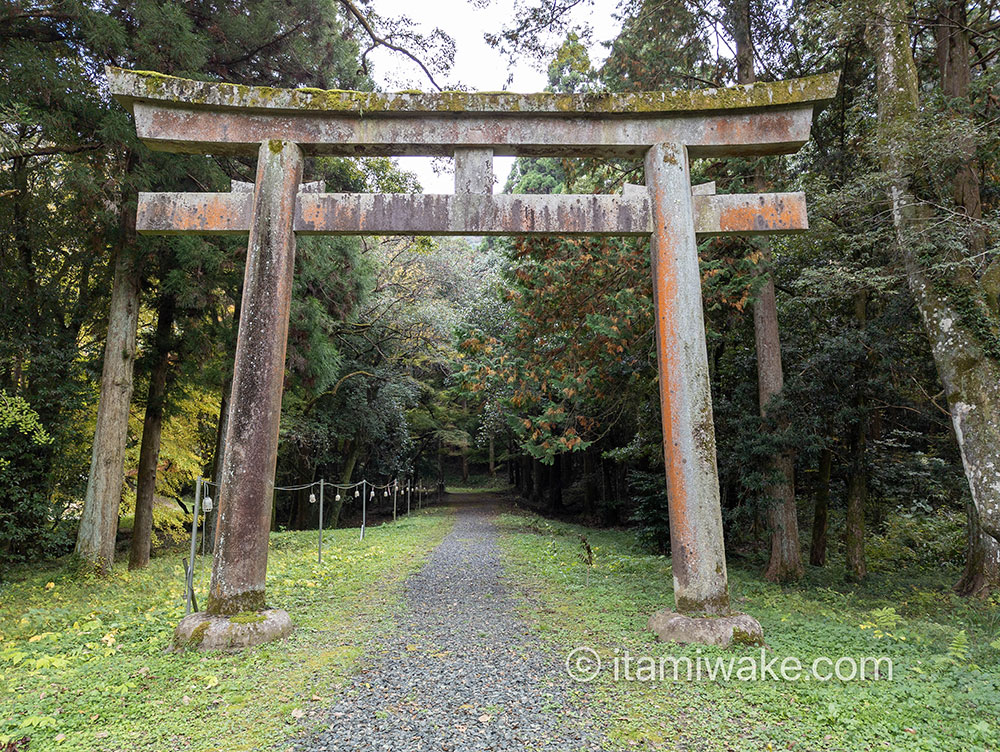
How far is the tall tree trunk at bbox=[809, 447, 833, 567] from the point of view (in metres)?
9.16

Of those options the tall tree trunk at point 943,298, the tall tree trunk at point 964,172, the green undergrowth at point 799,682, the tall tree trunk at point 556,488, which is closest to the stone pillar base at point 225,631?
the green undergrowth at point 799,682

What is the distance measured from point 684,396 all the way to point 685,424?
0.79 ft

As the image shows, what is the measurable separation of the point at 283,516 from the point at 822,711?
2173cm

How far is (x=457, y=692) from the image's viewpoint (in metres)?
3.49

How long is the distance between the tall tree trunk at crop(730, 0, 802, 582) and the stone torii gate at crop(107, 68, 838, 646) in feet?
11.4

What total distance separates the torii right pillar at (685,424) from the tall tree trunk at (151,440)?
7.97m

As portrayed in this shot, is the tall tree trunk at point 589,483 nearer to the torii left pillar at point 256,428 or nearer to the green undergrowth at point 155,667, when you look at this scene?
the green undergrowth at point 155,667

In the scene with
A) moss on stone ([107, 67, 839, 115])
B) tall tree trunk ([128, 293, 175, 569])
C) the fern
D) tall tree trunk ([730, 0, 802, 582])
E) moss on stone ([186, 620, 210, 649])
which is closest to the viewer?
the fern

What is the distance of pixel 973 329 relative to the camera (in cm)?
547

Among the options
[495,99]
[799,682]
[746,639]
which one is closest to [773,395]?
[746,639]

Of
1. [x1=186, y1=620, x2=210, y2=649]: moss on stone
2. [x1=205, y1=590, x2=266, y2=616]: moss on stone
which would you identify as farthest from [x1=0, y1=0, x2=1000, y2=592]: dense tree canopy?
[x1=186, y1=620, x2=210, y2=649]: moss on stone

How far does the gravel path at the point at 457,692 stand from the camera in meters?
2.89

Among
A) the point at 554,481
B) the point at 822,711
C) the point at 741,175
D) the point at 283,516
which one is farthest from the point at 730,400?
the point at 283,516

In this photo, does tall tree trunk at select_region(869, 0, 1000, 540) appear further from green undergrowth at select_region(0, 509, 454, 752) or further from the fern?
green undergrowth at select_region(0, 509, 454, 752)
